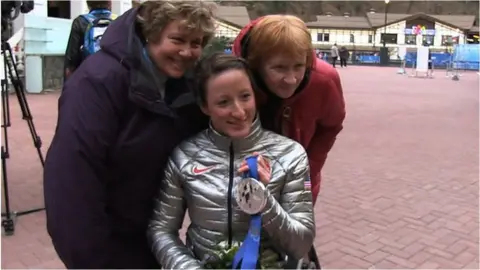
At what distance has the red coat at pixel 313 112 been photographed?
175 centimetres

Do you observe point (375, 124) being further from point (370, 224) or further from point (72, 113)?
point (72, 113)

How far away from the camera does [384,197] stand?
5.50m

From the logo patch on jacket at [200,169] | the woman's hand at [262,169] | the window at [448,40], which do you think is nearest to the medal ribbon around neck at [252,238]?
the woman's hand at [262,169]

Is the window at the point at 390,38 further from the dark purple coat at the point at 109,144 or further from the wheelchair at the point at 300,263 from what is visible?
the dark purple coat at the point at 109,144

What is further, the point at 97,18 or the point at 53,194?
the point at 97,18

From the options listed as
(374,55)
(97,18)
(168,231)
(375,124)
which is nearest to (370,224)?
(97,18)

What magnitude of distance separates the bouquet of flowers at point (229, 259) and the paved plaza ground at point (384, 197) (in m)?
2.34

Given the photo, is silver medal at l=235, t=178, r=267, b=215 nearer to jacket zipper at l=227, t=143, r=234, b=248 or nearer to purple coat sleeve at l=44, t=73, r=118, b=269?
jacket zipper at l=227, t=143, r=234, b=248

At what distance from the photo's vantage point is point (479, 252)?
4.07 m

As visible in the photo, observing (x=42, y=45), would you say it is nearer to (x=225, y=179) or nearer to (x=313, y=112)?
(x=313, y=112)

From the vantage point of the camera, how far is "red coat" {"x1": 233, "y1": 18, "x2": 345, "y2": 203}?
1.75 m

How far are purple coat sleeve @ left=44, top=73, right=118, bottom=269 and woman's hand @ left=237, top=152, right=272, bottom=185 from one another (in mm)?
338

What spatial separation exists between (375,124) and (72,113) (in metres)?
9.46

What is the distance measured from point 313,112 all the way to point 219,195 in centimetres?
59
